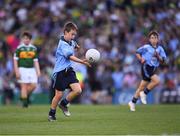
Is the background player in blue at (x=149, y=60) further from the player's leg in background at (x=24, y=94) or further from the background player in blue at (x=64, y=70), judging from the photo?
the background player in blue at (x=64, y=70)

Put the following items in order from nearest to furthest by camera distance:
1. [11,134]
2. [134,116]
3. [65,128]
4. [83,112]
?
[11,134], [65,128], [134,116], [83,112]

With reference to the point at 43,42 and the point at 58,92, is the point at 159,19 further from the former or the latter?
the point at 58,92

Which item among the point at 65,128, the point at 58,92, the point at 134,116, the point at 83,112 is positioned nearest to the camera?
the point at 65,128

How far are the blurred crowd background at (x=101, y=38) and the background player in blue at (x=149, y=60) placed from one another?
736cm

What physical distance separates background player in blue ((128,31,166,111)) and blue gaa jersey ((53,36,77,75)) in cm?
512

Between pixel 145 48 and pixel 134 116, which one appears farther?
pixel 145 48

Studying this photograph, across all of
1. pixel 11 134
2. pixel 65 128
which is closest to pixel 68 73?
pixel 65 128

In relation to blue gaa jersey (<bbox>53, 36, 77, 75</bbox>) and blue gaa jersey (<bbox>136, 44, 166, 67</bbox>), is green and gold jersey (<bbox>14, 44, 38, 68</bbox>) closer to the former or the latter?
blue gaa jersey (<bbox>136, 44, 166, 67</bbox>)

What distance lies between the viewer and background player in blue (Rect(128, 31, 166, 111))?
22906 mm

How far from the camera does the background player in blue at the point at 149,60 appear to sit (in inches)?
902

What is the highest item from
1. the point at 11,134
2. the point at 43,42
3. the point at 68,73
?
the point at 43,42

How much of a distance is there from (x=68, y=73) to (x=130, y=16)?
54.8 feet

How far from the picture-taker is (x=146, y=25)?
111ft

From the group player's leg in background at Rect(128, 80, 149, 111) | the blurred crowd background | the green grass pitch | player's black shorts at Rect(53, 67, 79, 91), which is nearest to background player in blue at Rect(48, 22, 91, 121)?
player's black shorts at Rect(53, 67, 79, 91)
